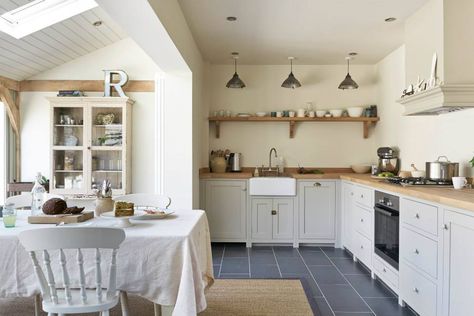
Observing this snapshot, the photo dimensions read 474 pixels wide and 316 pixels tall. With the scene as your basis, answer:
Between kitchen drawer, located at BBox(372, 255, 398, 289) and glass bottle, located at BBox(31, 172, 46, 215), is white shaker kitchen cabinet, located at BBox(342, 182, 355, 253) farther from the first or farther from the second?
glass bottle, located at BBox(31, 172, 46, 215)

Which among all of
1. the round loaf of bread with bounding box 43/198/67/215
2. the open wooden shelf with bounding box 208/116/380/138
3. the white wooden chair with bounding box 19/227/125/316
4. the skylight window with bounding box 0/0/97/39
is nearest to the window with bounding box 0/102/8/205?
the skylight window with bounding box 0/0/97/39

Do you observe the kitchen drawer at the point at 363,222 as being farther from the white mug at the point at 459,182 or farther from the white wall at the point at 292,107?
the white wall at the point at 292,107

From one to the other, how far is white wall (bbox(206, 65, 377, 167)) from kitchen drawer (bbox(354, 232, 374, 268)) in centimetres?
150

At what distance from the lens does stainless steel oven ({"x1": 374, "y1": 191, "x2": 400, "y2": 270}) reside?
10.3 feet

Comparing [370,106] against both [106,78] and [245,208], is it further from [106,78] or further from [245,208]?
[106,78]

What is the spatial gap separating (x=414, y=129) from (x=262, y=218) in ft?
6.72

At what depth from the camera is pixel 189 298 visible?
5.92 feet

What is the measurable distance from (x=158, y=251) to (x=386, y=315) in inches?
74.8

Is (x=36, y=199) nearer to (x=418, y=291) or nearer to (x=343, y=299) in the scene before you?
(x=343, y=299)

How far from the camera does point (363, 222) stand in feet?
13.0

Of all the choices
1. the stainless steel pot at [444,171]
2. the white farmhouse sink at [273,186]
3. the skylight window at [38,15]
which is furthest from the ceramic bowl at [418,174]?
the skylight window at [38,15]

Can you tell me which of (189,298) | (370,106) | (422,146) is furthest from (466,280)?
(370,106)

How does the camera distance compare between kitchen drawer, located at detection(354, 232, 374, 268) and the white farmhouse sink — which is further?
the white farmhouse sink

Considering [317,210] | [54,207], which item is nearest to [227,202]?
[317,210]
